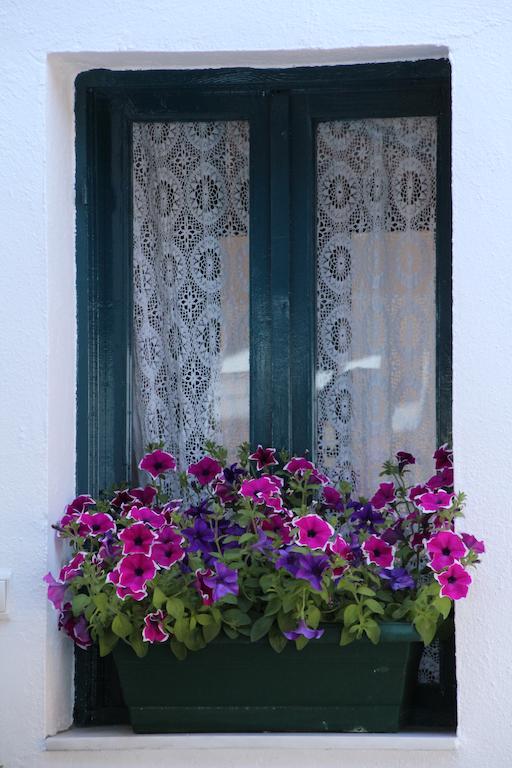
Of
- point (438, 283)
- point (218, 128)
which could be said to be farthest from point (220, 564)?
point (218, 128)

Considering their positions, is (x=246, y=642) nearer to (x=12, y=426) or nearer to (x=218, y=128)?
(x=12, y=426)

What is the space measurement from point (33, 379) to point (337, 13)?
126 cm

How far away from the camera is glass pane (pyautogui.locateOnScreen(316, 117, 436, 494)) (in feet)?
12.7

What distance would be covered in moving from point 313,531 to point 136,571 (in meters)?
0.46

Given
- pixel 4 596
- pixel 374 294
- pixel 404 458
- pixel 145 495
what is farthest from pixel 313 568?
pixel 374 294

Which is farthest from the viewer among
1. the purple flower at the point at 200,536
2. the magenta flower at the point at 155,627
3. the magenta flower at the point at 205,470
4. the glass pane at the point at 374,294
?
the glass pane at the point at 374,294

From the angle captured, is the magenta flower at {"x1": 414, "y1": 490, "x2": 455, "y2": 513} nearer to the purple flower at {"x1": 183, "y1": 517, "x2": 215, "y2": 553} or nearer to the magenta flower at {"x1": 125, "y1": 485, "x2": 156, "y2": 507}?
the purple flower at {"x1": 183, "y1": 517, "x2": 215, "y2": 553}

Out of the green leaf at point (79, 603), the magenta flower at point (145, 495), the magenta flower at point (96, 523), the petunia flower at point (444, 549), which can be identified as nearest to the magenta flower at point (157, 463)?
the magenta flower at point (145, 495)

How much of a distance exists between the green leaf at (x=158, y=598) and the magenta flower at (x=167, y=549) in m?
0.07

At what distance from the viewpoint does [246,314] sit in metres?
3.94

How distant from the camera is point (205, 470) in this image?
376 centimetres

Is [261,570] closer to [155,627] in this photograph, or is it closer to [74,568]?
[155,627]

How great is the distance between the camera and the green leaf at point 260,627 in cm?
334

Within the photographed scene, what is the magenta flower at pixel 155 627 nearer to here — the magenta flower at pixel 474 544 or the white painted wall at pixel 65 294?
the white painted wall at pixel 65 294
